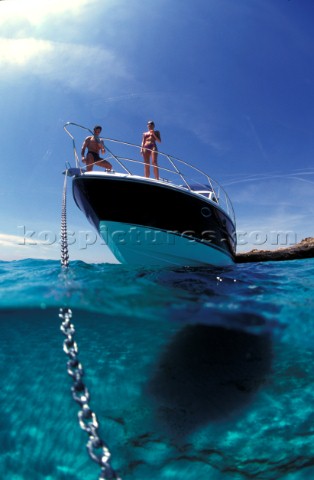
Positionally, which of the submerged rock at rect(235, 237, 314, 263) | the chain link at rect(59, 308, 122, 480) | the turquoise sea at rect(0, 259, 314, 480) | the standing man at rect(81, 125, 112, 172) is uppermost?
the standing man at rect(81, 125, 112, 172)

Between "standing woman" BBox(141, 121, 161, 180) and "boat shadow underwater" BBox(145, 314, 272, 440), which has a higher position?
"standing woman" BBox(141, 121, 161, 180)

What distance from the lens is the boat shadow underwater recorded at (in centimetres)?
427

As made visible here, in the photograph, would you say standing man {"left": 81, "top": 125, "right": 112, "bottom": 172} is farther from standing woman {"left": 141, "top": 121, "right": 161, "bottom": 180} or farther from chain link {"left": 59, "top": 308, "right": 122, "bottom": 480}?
chain link {"left": 59, "top": 308, "right": 122, "bottom": 480}

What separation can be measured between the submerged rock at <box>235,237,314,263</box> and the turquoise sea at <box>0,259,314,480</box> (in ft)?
35.8

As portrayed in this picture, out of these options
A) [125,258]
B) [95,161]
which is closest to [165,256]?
[125,258]

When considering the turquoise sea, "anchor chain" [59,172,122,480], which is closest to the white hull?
the turquoise sea

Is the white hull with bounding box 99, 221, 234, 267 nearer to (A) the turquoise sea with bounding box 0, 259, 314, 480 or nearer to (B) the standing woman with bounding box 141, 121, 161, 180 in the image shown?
(A) the turquoise sea with bounding box 0, 259, 314, 480

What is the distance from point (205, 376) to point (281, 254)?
14.8 metres

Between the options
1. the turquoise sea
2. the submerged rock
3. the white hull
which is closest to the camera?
the turquoise sea

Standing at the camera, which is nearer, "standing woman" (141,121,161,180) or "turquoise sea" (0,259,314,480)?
"turquoise sea" (0,259,314,480)

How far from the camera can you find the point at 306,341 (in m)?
5.65

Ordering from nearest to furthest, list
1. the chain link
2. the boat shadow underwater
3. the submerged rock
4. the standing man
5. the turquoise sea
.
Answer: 1. the chain link
2. the turquoise sea
3. the boat shadow underwater
4. the standing man
5. the submerged rock

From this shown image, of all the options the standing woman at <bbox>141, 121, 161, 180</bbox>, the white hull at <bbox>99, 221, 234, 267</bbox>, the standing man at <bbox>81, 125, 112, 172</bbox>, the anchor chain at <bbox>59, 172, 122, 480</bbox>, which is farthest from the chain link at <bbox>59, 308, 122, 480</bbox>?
the standing woman at <bbox>141, 121, 161, 180</bbox>

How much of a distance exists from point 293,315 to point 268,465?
9.29 ft
